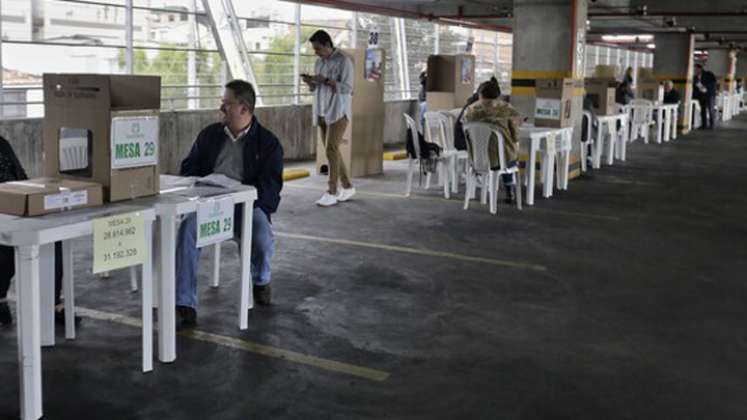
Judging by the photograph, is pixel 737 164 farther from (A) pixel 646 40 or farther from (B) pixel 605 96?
(A) pixel 646 40

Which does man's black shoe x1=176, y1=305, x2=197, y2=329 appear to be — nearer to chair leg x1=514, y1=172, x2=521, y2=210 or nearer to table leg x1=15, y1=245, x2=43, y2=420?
table leg x1=15, y1=245, x2=43, y2=420

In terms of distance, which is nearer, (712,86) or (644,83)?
(644,83)

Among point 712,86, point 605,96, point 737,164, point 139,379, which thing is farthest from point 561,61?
point 712,86

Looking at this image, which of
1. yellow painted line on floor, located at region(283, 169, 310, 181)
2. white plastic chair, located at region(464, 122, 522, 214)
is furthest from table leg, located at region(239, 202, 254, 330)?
yellow painted line on floor, located at region(283, 169, 310, 181)

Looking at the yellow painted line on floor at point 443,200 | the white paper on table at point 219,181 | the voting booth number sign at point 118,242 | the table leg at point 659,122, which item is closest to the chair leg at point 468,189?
the yellow painted line on floor at point 443,200

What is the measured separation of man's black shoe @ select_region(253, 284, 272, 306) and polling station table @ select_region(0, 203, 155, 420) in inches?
46.3

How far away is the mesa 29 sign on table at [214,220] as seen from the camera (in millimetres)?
3904

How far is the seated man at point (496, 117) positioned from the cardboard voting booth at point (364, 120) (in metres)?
2.34

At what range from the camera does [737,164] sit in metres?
13.5

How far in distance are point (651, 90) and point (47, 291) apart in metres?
17.1

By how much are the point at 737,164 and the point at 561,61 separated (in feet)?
14.7

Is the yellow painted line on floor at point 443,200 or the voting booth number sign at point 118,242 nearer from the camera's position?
the voting booth number sign at point 118,242

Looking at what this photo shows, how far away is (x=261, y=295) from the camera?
4945mm

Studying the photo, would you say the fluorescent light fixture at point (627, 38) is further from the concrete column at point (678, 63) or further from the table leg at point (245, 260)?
the table leg at point (245, 260)
